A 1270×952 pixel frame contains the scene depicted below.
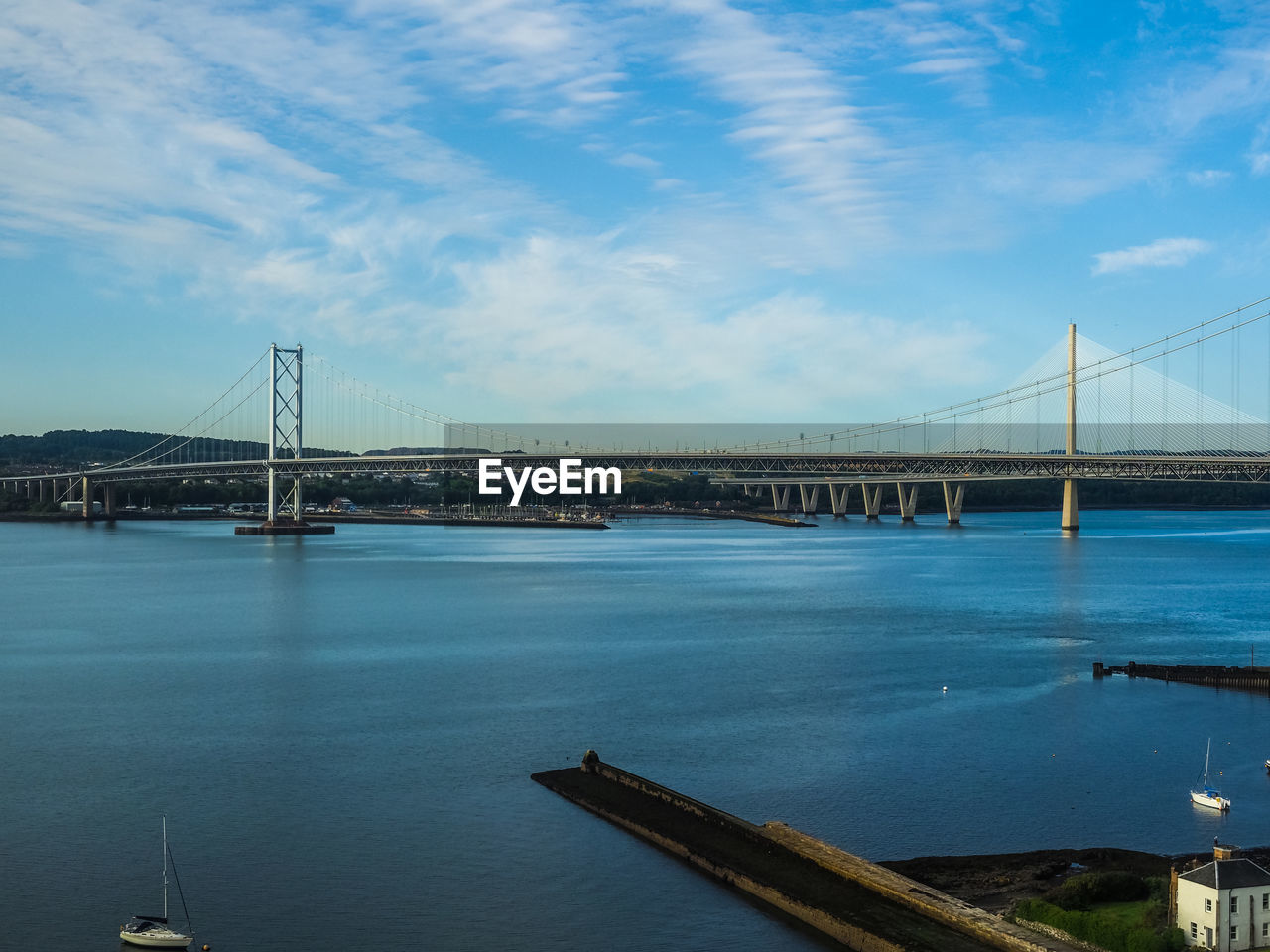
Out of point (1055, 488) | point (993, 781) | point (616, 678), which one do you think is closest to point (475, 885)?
point (993, 781)

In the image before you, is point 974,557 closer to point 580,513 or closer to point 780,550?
point 780,550

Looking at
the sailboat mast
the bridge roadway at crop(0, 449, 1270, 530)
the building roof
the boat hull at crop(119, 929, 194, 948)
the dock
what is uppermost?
the bridge roadway at crop(0, 449, 1270, 530)

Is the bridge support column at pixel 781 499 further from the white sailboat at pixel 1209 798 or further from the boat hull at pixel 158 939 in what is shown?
the boat hull at pixel 158 939

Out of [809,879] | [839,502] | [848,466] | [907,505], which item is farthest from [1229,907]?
[839,502]

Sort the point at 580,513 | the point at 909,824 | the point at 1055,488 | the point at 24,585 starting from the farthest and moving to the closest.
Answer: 1. the point at 1055,488
2. the point at 580,513
3. the point at 24,585
4. the point at 909,824

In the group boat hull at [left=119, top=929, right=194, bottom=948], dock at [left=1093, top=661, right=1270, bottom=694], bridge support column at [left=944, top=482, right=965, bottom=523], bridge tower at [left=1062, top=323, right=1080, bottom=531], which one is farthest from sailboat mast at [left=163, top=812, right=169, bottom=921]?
bridge support column at [left=944, top=482, right=965, bottom=523]

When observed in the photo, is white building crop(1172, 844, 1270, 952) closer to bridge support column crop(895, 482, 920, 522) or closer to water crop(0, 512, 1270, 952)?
water crop(0, 512, 1270, 952)

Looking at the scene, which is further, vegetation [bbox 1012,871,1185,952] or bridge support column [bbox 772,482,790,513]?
bridge support column [bbox 772,482,790,513]

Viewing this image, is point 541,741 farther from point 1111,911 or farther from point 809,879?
point 1111,911
